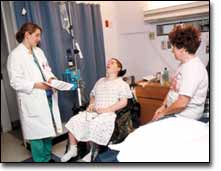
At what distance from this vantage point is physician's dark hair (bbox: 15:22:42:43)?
1.35 meters

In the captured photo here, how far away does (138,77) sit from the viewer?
1.40 metres

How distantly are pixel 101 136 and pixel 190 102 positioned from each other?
1.88ft

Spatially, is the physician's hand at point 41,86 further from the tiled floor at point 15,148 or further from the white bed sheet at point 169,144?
the white bed sheet at point 169,144

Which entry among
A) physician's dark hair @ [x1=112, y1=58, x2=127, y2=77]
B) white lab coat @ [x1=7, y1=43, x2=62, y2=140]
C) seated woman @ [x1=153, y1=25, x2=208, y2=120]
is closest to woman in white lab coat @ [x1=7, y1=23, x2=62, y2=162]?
white lab coat @ [x1=7, y1=43, x2=62, y2=140]

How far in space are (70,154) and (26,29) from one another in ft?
2.71

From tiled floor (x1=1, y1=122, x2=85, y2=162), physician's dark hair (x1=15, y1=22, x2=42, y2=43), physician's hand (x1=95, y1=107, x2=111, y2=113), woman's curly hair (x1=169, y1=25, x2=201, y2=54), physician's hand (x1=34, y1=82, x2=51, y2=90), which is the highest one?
physician's dark hair (x1=15, y1=22, x2=42, y2=43)

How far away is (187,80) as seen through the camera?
107 centimetres

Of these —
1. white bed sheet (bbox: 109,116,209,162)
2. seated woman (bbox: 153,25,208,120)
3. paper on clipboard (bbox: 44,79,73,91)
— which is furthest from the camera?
paper on clipboard (bbox: 44,79,73,91)

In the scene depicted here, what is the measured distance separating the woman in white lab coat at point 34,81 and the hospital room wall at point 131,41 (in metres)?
0.44

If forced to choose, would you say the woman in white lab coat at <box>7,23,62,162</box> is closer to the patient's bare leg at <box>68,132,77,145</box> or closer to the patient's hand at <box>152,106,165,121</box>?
the patient's bare leg at <box>68,132,77,145</box>

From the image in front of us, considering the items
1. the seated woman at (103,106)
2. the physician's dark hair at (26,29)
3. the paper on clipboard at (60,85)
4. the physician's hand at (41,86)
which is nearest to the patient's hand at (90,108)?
the seated woman at (103,106)

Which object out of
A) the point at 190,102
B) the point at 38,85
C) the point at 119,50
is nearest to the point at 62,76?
the point at 38,85

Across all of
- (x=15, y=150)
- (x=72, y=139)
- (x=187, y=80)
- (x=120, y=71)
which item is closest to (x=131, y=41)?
(x=120, y=71)

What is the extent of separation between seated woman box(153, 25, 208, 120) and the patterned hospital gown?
0.31 m
